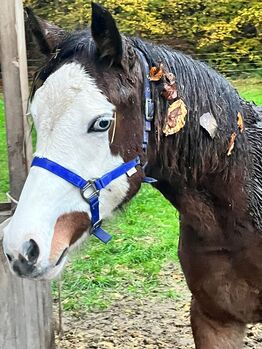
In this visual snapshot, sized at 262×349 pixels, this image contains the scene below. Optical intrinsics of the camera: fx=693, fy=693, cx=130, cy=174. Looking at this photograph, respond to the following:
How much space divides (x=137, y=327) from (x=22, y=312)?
3.70ft

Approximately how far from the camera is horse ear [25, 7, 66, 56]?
7.91 ft

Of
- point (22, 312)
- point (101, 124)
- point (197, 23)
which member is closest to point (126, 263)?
point (22, 312)

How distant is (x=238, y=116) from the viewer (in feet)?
8.53

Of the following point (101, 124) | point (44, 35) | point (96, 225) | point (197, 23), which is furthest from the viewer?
point (197, 23)

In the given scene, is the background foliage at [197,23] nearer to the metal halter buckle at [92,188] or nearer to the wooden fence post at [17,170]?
the wooden fence post at [17,170]

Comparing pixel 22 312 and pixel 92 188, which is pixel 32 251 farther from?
pixel 22 312

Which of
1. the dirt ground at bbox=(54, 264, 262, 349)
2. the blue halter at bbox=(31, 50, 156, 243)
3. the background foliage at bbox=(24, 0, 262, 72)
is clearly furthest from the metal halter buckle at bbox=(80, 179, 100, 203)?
the background foliage at bbox=(24, 0, 262, 72)

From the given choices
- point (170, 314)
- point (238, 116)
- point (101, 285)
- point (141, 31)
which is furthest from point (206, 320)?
point (141, 31)

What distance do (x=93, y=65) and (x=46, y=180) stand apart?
407 mm

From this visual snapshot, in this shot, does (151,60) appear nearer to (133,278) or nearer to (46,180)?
(46,180)

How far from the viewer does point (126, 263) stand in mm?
5102

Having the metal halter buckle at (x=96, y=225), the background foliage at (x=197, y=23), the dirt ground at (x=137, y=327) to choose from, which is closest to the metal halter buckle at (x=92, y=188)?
the metal halter buckle at (x=96, y=225)

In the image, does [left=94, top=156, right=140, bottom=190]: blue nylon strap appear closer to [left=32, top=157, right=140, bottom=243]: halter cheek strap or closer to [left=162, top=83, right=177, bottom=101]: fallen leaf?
[left=32, top=157, right=140, bottom=243]: halter cheek strap

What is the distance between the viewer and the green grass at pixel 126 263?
4668 mm
